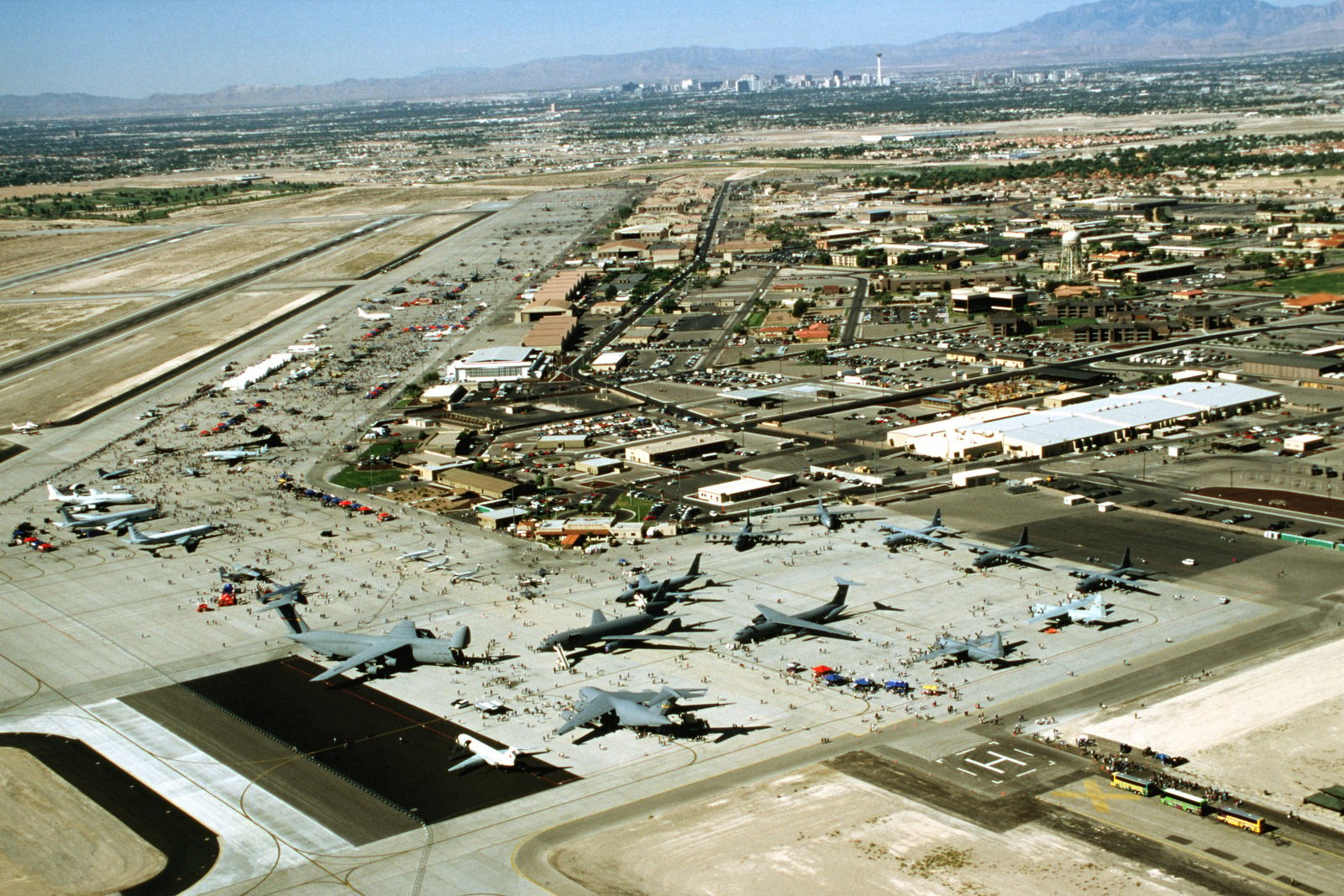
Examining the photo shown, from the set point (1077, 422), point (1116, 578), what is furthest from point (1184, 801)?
point (1077, 422)

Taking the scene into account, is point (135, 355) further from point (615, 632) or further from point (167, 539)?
point (615, 632)

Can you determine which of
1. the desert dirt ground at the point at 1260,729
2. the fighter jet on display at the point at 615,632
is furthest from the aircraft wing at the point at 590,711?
the desert dirt ground at the point at 1260,729

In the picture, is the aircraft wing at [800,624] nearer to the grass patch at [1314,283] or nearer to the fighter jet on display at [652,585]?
the fighter jet on display at [652,585]

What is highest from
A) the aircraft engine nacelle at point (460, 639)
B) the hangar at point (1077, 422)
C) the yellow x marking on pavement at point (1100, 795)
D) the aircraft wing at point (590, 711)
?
the hangar at point (1077, 422)

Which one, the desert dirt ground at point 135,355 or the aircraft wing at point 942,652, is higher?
the desert dirt ground at point 135,355

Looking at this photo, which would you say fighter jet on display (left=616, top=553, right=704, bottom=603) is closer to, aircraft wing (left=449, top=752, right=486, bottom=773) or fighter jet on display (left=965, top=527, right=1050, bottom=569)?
fighter jet on display (left=965, top=527, right=1050, bottom=569)

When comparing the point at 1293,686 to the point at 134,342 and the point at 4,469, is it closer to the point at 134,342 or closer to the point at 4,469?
the point at 4,469

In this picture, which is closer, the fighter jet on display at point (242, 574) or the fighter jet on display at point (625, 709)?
the fighter jet on display at point (625, 709)
